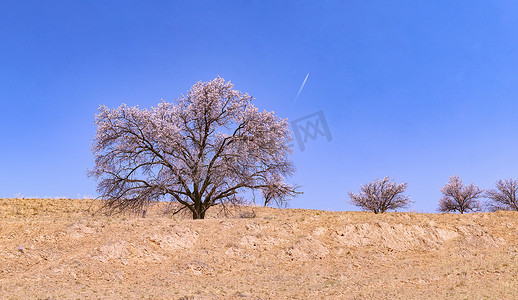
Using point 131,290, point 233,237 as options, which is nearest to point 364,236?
point 233,237

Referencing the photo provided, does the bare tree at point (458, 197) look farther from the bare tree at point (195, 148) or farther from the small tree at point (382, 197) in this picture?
the bare tree at point (195, 148)

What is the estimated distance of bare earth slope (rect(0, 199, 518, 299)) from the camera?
1180 cm

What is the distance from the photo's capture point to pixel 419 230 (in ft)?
58.8

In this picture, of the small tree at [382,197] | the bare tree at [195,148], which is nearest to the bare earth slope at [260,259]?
the bare tree at [195,148]

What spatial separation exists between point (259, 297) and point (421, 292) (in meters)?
5.43

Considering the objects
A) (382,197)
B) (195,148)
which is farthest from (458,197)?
(195,148)

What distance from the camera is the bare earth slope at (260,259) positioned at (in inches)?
465

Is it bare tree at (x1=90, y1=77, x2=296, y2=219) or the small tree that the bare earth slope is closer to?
bare tree at (x1=90, y1=77, x2=296, y2=219)

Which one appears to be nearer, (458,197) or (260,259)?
(260,259)

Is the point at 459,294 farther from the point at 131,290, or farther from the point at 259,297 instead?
the point at 131,290

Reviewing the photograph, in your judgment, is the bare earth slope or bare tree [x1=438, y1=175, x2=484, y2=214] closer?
the bare earth slope

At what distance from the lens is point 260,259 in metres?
14.6

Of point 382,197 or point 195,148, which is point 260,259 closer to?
point 195,148

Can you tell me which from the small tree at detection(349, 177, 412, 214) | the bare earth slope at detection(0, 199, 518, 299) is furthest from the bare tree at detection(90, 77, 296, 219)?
the small tree at detection(349, 177, 412, 214)
